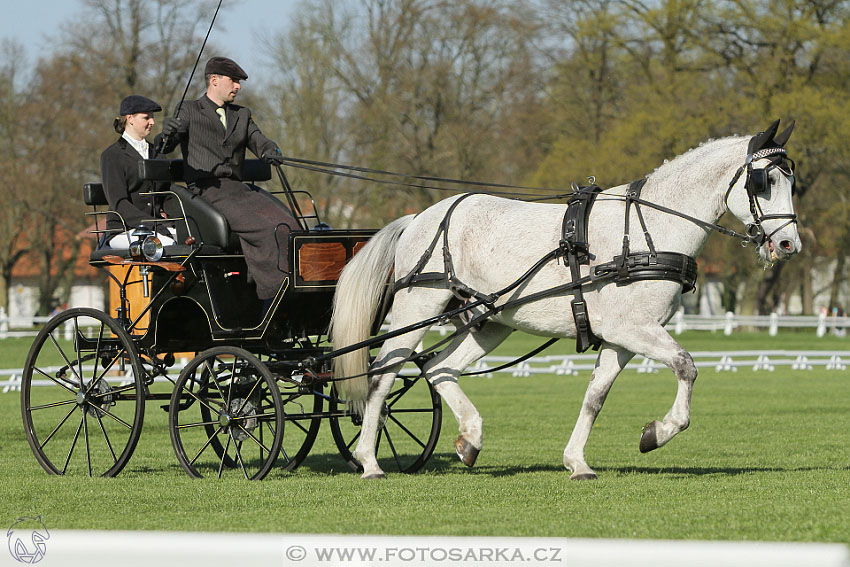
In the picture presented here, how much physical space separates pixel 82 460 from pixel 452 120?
31.7 meters

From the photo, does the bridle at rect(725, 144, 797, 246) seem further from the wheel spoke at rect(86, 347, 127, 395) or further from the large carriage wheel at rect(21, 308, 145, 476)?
the wheel spoke at rect(86, 347, 127, 395)

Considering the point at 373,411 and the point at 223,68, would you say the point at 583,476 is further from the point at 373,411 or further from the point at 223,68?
the point at 223,68

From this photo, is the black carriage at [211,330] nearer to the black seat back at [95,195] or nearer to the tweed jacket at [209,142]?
the black seat back at [95,195]

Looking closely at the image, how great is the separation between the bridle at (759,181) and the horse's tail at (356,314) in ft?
7.82

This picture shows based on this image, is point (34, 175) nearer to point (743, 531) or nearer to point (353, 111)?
point (353, 111)

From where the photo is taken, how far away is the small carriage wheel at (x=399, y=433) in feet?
29.5

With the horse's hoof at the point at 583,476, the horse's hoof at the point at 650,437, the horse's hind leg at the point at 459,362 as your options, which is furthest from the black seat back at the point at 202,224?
the horse's hoof at the point at 650,437

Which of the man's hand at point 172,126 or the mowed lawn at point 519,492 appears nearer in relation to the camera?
the mowed lawn at point 519,492

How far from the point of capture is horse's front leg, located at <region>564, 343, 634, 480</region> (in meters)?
7.97

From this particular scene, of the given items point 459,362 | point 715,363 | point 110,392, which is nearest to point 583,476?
point 459,362

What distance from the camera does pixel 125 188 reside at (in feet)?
30.3

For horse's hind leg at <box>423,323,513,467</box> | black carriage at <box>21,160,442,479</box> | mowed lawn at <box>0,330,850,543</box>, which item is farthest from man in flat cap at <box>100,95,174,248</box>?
horse's hind leg at <box>423,323,513,467</box>

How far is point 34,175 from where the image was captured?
48031mm

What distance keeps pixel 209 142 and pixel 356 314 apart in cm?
160
